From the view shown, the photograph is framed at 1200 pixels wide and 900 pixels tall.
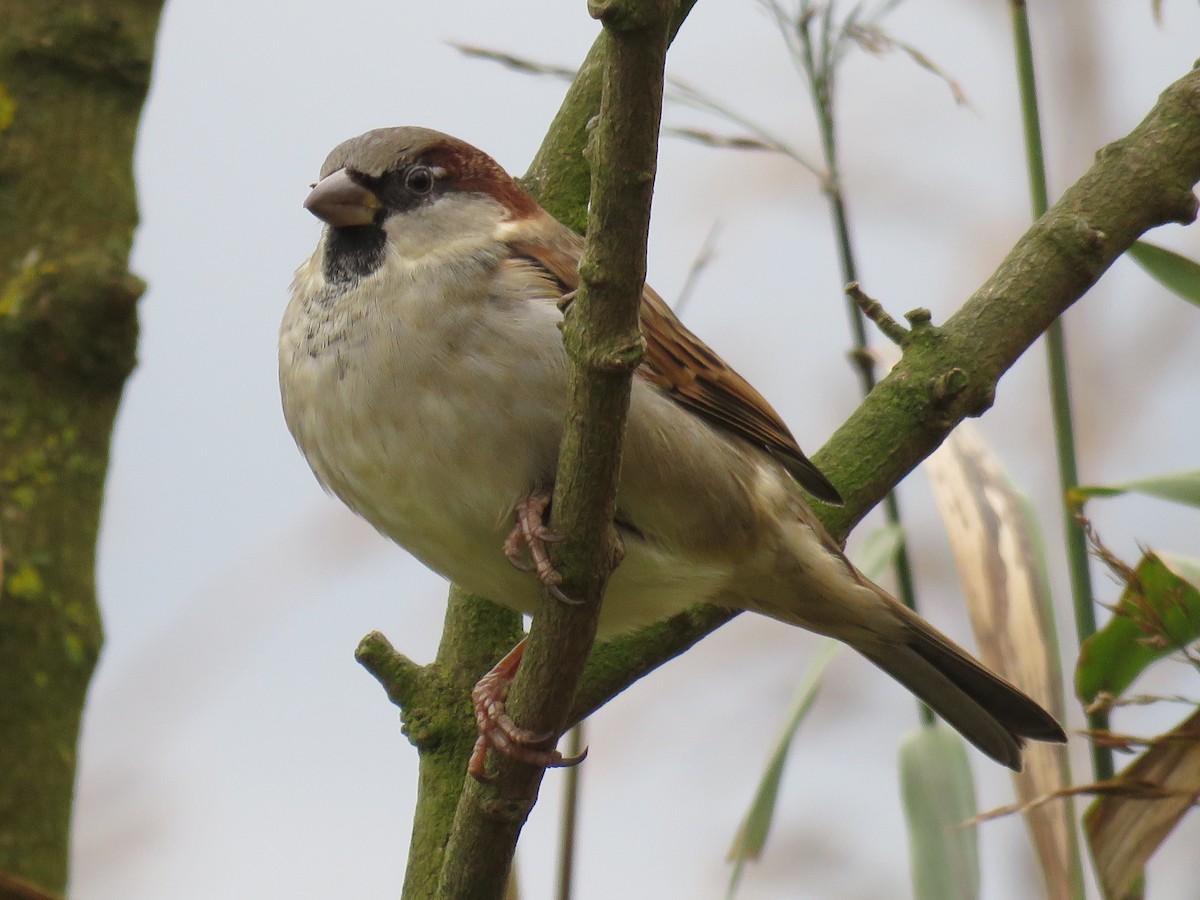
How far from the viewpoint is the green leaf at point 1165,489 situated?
2236 millimetres

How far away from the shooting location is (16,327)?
289 cm

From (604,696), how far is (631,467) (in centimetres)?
52

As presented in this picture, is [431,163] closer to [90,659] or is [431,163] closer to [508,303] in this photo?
[508,303]

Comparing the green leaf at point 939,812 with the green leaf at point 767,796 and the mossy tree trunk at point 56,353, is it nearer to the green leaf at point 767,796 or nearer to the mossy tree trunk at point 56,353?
the green leaf at point 767,796

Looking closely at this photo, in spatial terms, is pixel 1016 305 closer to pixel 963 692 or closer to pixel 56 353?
pixel 963 692

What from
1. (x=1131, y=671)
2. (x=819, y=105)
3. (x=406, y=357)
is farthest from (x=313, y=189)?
(x=1131, y=671)

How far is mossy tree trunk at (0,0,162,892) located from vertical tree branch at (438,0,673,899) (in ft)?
3.60

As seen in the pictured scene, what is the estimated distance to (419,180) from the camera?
2564mm

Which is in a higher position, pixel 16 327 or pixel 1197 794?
pixel 16 327

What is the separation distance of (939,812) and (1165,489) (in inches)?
27.3

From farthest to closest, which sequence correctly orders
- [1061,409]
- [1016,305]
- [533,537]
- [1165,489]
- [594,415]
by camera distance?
[1016,305], [1061,409], [1165,489], [533,537], [594,415]

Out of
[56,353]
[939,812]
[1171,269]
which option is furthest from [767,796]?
[56,353]

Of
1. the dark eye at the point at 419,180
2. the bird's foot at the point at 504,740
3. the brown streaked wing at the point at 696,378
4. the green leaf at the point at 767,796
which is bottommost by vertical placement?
the bird's foot at the point at 504,740

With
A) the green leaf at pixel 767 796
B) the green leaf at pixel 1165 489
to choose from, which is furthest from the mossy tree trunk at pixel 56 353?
the green leaf at pixel 1165 489
